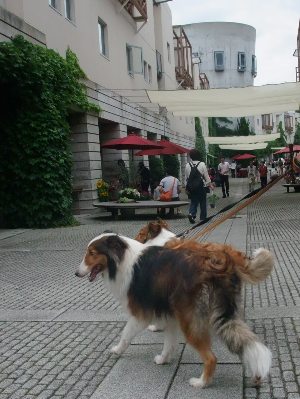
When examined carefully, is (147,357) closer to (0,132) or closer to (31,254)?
(31,254)

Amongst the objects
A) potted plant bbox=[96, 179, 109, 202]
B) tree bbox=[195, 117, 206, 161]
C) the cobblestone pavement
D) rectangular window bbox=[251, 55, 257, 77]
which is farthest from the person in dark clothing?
rectangular window bbox=[251, 55, 257, 77]

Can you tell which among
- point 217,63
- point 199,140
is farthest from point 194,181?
point 217,63

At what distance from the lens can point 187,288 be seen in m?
3.58

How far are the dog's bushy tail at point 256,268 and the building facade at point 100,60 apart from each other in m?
10.9

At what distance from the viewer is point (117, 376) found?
12.9 feet

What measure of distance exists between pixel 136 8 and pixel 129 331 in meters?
24.6

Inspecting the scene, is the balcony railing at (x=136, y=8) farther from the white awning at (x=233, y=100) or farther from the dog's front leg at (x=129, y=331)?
the dog's front leg at (x=129, y=331)

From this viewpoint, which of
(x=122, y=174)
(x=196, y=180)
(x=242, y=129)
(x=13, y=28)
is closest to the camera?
(x=13, y=28)

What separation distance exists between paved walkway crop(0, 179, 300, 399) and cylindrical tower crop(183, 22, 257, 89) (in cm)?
6942

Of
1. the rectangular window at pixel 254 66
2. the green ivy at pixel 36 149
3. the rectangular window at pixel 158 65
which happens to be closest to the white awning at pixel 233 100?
the green ivy at pixel 36 149

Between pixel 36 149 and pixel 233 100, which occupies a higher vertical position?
pixel 233 100

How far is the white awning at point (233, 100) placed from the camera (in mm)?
17109

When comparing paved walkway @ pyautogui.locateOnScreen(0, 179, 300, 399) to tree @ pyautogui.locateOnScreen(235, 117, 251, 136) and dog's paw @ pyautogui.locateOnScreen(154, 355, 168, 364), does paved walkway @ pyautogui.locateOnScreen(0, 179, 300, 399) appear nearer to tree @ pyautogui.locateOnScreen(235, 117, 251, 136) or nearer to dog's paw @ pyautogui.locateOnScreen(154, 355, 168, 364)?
dog's paw @ pyautogui.locateOnScreen(154, 355, 168, 364)

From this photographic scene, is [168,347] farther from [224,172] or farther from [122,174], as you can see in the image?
[224,172]
